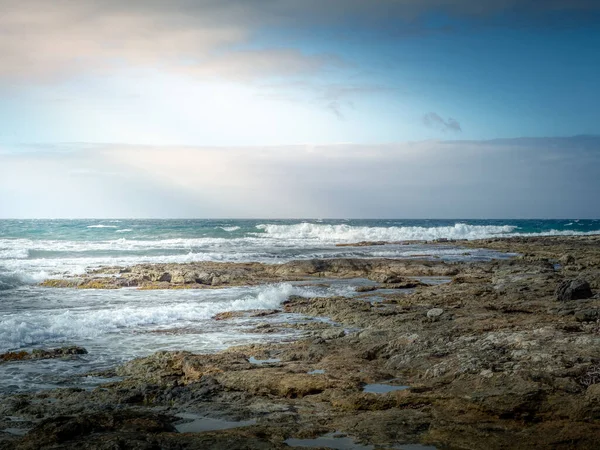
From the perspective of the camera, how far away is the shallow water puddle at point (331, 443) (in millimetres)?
5270

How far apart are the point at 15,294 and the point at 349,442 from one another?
2016 cm

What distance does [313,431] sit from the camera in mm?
5691

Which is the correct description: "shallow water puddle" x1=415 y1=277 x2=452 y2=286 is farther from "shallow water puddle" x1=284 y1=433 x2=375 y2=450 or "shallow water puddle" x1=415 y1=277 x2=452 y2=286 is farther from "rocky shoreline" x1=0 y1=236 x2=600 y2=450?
"shallow water puddle" x1=284 y1=433 x2=375 y2=450

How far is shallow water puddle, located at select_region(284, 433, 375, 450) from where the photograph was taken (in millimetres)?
5270

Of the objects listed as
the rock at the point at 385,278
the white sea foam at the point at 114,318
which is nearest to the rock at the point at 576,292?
the white sea foam at the point at 114,318

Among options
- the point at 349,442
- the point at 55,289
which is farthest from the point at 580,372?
the point at 55,289

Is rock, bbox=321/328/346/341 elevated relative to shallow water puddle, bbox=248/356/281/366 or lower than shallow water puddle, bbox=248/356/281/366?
elevated

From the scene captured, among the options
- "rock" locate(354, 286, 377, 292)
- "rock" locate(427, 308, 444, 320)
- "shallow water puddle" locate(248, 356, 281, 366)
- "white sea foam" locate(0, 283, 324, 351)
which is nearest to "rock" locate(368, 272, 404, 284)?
"rock" locate(354, 286, 377, 292)

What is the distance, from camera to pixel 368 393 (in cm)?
682

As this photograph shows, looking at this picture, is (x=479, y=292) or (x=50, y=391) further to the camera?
(x=479, y=292)

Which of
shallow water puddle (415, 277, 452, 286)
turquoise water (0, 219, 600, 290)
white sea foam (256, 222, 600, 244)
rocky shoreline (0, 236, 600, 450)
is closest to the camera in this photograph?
rocky shoreline (0, 236, 600, 450)

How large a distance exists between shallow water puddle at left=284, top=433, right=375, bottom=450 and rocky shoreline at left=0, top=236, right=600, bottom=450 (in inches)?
1.0

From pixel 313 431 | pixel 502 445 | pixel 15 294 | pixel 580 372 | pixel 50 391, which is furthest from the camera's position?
pixel 15 294

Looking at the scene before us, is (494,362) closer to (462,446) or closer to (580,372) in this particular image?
(580,372)
